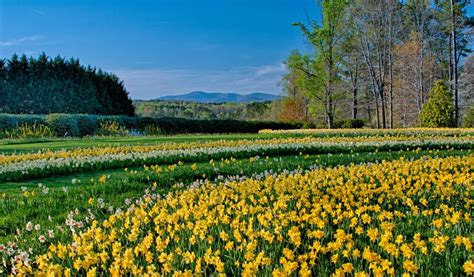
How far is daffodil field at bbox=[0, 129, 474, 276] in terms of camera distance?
101 inches

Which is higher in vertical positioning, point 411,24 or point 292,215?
point 411,24

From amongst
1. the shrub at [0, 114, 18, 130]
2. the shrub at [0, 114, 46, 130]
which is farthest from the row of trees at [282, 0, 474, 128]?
the shrub at [0, 114, 18, 130]

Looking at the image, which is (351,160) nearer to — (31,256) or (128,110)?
(31,256)

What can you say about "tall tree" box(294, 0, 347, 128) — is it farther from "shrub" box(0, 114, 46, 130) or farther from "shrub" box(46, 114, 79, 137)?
"shrub" box(0, 114, 46, 130)

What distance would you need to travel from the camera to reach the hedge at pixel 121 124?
1838 cm

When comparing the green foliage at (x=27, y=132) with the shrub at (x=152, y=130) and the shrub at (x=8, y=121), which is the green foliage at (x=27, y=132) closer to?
the shrub at (x=8, y=121)

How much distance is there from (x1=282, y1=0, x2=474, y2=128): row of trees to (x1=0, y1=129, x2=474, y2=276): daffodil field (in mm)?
19932

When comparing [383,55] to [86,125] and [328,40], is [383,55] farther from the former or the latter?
[86,125]

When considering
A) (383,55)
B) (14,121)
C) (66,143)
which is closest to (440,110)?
(383,55)

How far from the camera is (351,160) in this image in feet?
26.6

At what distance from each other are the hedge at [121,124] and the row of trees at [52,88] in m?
5.35

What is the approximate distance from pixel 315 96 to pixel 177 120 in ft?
39.1

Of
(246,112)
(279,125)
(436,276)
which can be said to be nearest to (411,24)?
(279,125)

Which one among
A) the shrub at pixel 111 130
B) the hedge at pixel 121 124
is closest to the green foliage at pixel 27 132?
the hedge at pixel 121 124
